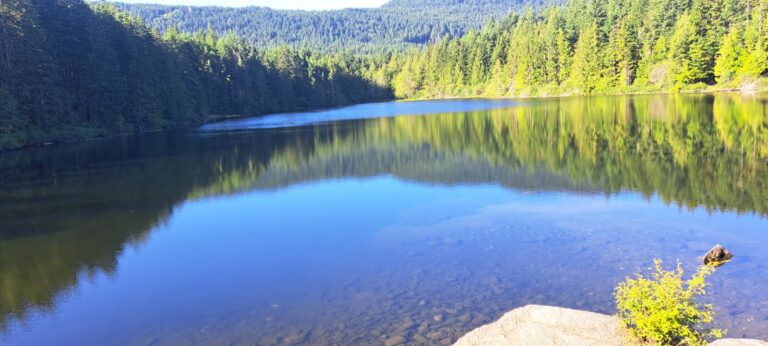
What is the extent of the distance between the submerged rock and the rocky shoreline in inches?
227

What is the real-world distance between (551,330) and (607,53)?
351ft

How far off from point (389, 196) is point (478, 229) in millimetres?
7116

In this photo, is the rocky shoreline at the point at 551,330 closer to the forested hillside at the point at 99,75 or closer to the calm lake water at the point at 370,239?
the calm lake water at the point at 370,239

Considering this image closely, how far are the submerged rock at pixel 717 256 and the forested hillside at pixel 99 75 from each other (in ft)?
182

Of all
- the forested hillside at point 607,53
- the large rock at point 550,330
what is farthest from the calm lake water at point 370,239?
the forested hillside at point 607,53

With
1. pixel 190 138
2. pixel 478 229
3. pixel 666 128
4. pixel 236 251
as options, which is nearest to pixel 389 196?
pixel 478 229

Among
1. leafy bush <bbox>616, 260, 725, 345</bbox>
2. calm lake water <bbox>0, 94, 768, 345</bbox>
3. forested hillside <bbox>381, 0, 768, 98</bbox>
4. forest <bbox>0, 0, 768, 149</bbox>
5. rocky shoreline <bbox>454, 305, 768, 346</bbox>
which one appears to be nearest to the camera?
leafy bush <bbox>616, 260, 725, 345</bbox>

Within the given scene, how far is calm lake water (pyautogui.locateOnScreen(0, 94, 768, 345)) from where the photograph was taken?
36.0 feet

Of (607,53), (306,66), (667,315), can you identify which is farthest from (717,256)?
(306,66)

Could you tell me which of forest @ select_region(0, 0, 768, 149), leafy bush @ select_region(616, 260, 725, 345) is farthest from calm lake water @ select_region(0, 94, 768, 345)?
forest @ select_region(0, 0, 768, 149)

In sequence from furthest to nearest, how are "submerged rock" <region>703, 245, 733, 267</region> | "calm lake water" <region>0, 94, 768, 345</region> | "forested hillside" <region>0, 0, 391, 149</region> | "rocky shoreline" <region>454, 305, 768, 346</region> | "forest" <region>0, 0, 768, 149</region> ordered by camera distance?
1. "forest" <region>0, 0, 768, 149</region>
2. "forested hillside" <region>0, 0, 391, 149</region>
3. "submerged rock" <region>703, 245, 733, 267</region>
4. "calm lake water" <region>0, 94, 768, 345</region>
5. "rocky shoreline" <region>454, 305, 768, 346</region>

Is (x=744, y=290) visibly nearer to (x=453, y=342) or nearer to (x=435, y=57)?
(x=453, y=342)

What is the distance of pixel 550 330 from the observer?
A: 8.27 m

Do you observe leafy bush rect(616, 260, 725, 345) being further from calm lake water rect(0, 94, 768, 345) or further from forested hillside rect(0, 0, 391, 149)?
forested hillside rect(0, 0, 391, 149)
